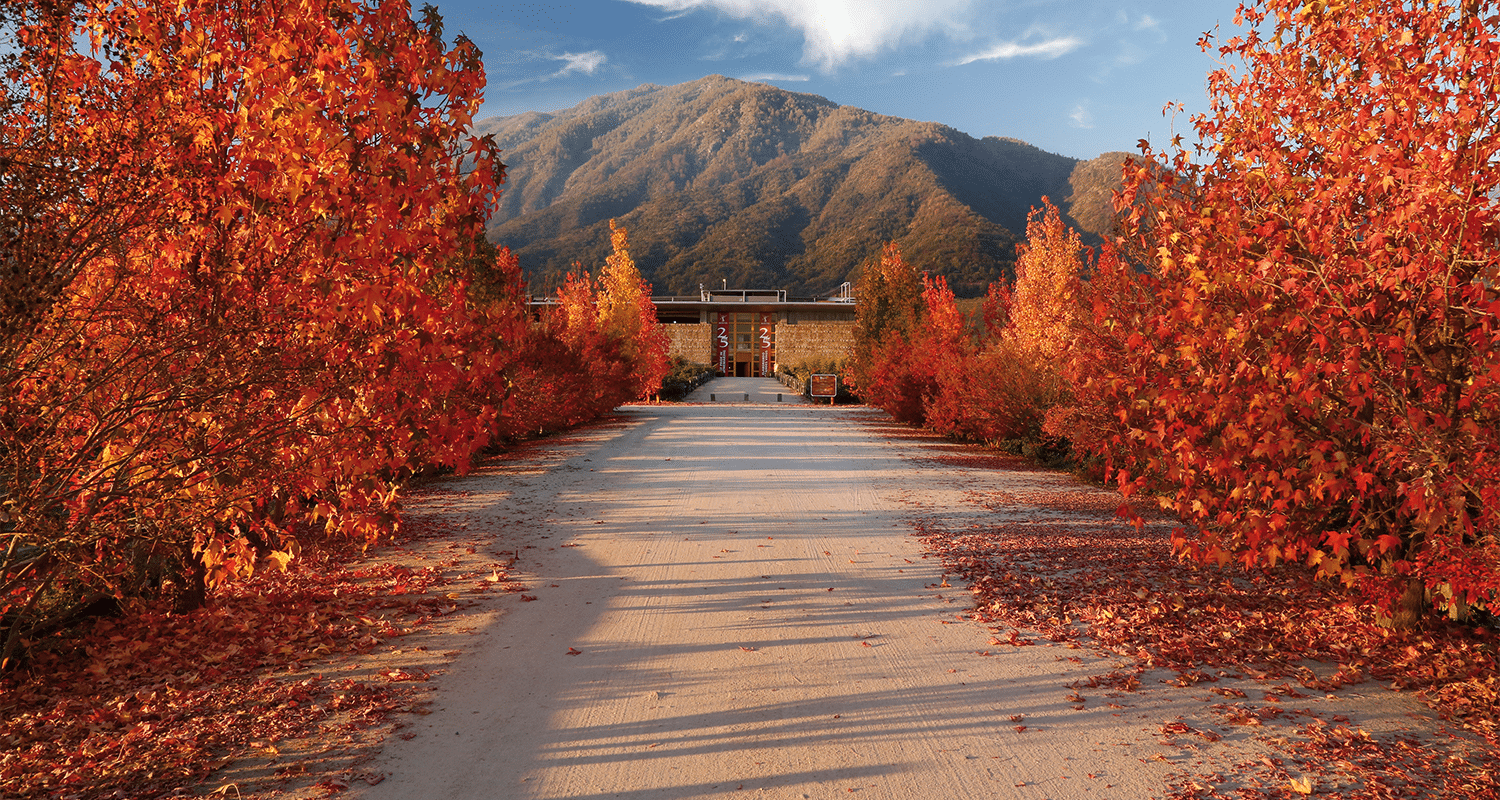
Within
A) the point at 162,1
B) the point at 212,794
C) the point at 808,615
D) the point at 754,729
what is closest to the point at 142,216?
the point at 162,1

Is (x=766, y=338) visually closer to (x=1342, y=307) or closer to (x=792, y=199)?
(x=792, y=199)

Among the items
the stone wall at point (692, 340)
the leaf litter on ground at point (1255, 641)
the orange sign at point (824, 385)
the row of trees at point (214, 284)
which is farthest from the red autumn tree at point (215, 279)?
the stone wall at point (692, 340)

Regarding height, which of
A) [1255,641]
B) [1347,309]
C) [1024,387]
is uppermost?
[1347,309]

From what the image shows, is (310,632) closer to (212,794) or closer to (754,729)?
(212,794)

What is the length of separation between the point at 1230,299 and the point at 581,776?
14.5 ft

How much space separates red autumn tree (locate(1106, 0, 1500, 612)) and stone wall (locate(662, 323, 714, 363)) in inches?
2137

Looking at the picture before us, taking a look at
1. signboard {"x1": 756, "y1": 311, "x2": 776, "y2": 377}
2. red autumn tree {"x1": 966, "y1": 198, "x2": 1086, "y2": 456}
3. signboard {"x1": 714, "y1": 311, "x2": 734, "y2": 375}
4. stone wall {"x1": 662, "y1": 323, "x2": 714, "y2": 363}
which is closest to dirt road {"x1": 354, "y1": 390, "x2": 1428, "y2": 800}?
red autumn tree {"x1": 966, "y1": 198, "x2": 1086, "y2": 456}

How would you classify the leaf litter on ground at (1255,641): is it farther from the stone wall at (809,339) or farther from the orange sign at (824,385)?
the stone wall at (809,339)

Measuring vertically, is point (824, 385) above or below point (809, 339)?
below

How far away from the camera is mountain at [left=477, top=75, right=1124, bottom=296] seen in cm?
7925

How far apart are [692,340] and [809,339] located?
31.3 feet

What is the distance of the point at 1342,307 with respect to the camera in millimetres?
4070

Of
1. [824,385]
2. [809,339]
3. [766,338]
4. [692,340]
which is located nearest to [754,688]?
[824,385]

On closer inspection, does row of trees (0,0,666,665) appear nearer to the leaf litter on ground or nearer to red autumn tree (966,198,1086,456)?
the leaf litter on ground
